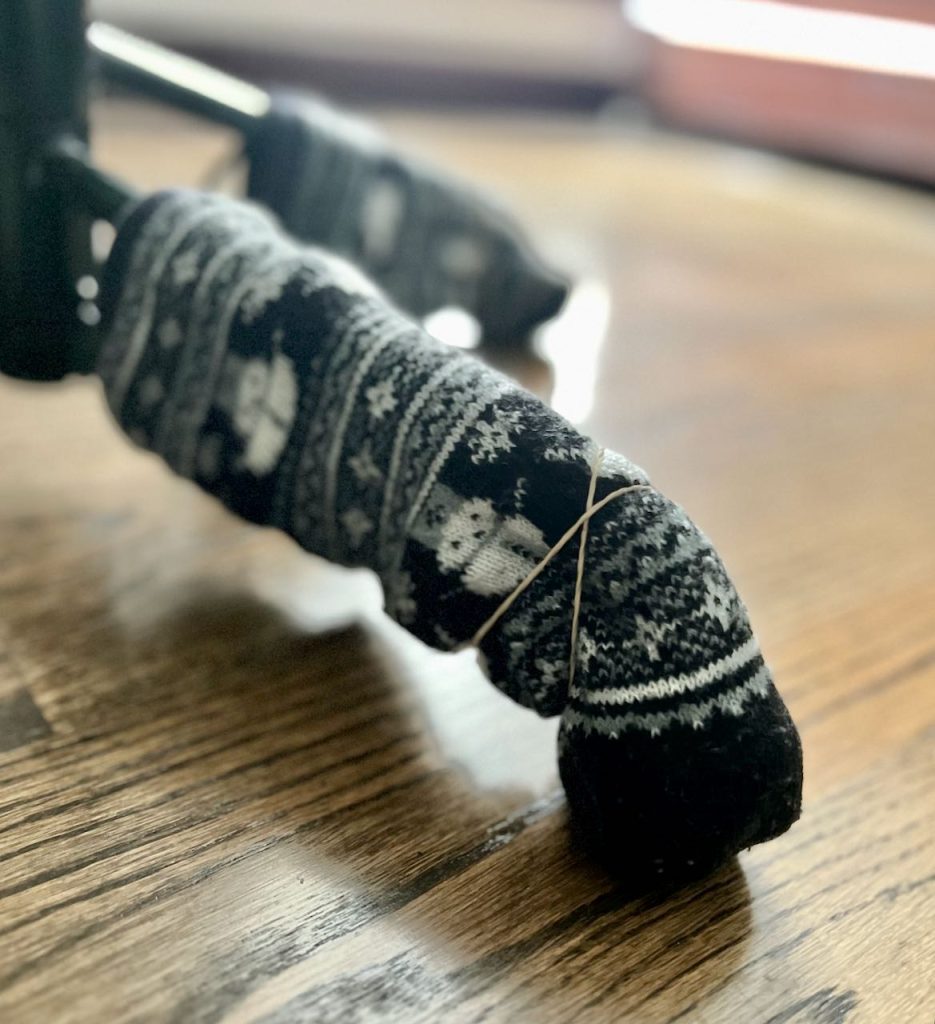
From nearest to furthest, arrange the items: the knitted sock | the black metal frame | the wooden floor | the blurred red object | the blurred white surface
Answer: the wooden floor → the black metal frame → the knitted sock → the blurred red object → the blurred white surface

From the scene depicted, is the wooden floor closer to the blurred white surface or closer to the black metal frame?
the black metal frame

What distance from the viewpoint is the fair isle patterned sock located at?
31 centimetres

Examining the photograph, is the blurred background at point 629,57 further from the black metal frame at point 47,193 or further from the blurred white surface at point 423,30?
the black metal frame at point 47,193

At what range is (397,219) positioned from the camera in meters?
0.71

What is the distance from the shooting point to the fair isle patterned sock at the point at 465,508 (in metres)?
0.31

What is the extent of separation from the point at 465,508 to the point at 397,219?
42cm

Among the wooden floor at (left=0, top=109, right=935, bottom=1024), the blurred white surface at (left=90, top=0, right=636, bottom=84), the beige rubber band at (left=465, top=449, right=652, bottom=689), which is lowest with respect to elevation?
the blurred white surface at (left=90, top=0, right=636, bottom=84)

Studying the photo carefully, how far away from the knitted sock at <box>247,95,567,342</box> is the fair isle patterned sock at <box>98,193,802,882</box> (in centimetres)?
25

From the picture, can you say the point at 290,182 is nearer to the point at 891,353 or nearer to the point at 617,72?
the point at 891,353

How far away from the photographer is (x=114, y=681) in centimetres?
40

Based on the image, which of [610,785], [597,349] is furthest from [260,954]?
[597,349]

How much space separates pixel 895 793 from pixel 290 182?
479 millimetres

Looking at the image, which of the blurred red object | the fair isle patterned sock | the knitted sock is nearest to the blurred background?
the blurred red object

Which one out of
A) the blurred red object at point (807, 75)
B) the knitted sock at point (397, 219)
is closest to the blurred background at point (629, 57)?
the blurred red object at point (807, 75)
